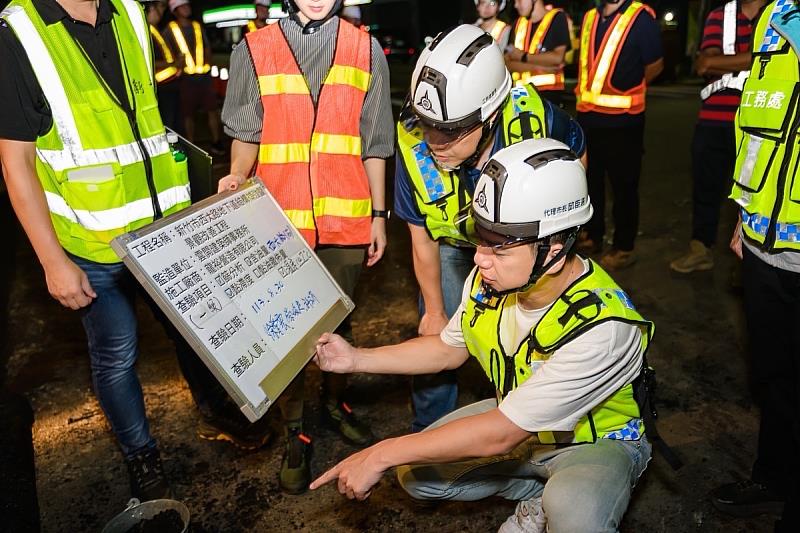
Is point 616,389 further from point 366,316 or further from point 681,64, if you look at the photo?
point 681,64

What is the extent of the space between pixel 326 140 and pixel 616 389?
1.42 meters

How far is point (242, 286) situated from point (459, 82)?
37.8 inches

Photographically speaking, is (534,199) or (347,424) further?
(347,424)

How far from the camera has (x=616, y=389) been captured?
1.88 metres

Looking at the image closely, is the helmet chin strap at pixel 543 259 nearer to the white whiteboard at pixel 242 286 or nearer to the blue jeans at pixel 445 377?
the white whiteboard at pixel 242 286

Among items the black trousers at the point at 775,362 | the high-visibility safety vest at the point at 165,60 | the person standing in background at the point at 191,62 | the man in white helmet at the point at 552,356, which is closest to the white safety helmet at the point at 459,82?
the man in white helmet at the point at 552,356

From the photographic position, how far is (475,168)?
2398 mm

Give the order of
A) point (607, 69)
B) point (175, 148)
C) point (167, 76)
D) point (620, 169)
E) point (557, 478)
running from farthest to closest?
1. point (167, 76)
2. point (620, 169)
3. point (607, 69)
4. point (175, 148)
5. point (557, 478)

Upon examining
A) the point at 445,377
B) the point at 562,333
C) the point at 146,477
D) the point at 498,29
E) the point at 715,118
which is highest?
the point at 498,29

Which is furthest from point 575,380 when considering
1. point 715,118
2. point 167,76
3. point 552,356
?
point 167,76

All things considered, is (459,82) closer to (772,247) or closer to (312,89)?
(312,89)

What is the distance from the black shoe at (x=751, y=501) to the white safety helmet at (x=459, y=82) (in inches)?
69.9

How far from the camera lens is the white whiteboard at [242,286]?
1.95 metres

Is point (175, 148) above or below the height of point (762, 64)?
below
